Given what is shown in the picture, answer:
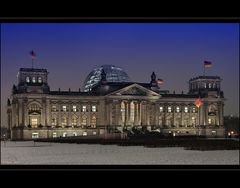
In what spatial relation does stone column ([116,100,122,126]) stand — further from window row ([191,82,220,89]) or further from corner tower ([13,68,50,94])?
window row ([191,82,220,89])

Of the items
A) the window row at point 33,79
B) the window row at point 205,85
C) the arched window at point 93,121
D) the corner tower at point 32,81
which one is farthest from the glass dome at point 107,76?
the window row at point 205,85

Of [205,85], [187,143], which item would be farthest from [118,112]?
[187,143]

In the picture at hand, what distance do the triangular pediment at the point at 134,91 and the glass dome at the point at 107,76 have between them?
11.8m

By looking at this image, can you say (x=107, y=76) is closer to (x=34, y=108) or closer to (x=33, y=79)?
(x=34, y=108)

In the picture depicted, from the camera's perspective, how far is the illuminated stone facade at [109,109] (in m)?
117

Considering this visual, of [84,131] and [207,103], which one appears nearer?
[84,131]

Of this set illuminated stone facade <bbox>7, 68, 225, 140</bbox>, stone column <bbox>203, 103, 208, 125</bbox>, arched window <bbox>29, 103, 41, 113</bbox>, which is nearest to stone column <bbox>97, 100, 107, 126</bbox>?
illuminated stone facade <bbox>7, 68, 225, 140</bbox>

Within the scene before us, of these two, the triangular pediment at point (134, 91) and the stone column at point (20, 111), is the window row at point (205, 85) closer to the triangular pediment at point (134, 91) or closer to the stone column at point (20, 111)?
the triangular pediment at point (134, 91)

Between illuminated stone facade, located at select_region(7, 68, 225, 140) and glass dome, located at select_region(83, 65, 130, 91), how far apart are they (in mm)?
5354
